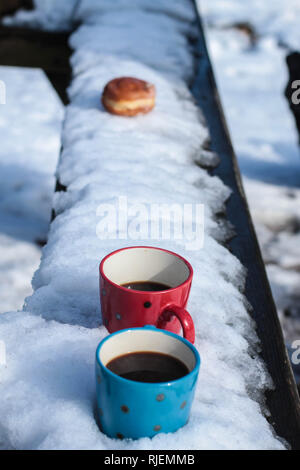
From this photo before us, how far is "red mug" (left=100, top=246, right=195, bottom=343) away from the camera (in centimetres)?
92

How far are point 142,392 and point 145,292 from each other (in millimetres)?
230

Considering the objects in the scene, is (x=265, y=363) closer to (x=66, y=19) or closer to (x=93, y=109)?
(x=93, y=109)

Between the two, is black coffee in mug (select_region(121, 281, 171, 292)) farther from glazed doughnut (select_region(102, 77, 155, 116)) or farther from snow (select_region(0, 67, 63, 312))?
snow (select_region(0, 67, 63, 312))

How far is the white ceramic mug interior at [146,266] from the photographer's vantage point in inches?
40.1

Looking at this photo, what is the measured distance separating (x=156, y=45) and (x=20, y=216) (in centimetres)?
144

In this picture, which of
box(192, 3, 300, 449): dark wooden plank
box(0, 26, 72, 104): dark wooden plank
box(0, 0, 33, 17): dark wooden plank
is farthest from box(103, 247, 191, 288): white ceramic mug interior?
box(0, 0, 33, 17): dark wooden plank

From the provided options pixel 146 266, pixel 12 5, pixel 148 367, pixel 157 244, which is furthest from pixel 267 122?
pixel 148 367

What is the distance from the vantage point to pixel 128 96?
1908 millimetres

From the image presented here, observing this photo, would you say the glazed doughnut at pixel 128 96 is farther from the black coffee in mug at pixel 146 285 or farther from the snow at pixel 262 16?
the snow at pixel 262 16

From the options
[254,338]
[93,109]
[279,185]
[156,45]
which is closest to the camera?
[254,338]

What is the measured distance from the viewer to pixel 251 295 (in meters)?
1.20

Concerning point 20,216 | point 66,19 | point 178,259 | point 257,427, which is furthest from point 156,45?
point 257,427

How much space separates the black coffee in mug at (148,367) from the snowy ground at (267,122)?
1.74 metres

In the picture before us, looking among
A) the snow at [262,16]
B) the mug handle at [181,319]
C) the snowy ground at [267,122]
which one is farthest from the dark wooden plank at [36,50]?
the snow at [262,16]
